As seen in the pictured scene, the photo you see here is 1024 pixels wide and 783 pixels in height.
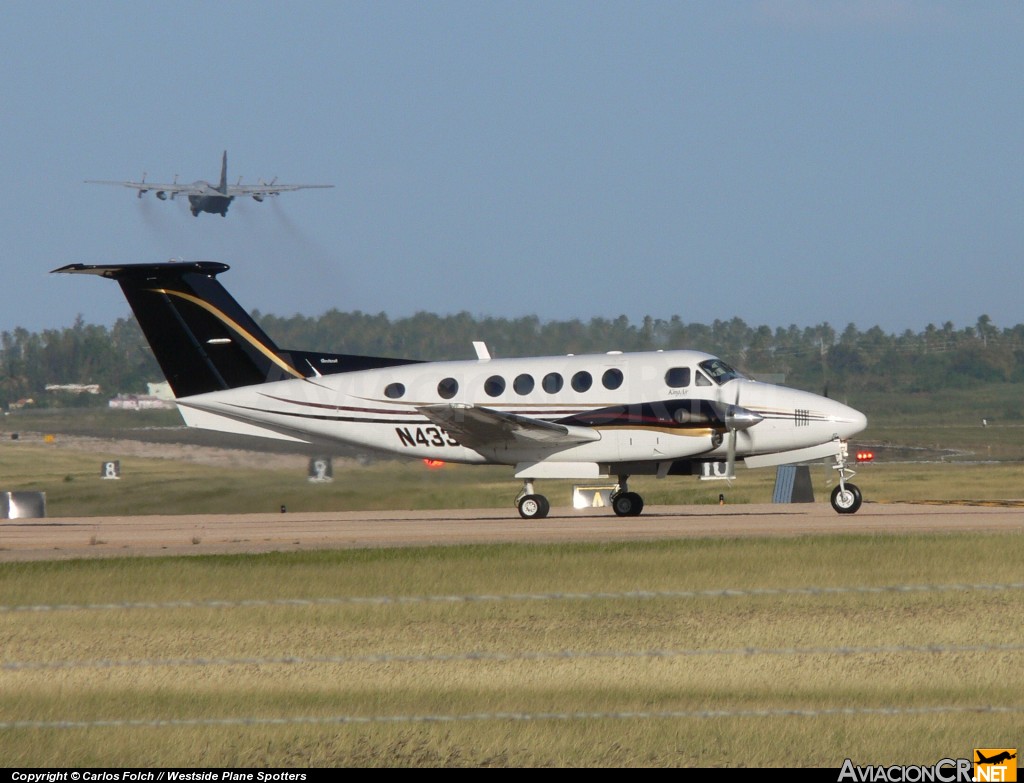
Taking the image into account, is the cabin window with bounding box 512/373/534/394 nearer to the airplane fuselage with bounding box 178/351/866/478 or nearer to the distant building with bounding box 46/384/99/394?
the airplane fuselage with bounding box 178/351/866/478

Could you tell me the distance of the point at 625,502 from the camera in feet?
92.1

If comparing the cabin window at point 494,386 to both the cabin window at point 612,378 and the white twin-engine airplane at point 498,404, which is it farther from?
the cabin window at point 612,378

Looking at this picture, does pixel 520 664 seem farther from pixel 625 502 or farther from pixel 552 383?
pixel 625 502

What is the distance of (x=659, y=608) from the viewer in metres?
14.1

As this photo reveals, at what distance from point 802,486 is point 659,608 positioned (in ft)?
68.1

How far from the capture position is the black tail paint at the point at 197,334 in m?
28.6

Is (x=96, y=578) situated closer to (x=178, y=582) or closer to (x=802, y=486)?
(x=178, y=582)

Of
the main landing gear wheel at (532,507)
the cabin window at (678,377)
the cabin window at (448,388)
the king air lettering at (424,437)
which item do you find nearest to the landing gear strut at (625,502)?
the main landing gear wheel at (532,507)

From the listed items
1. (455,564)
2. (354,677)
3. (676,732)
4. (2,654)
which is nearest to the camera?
(676,732)

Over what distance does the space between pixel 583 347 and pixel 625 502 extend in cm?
608

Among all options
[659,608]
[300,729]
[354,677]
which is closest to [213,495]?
[659,608]

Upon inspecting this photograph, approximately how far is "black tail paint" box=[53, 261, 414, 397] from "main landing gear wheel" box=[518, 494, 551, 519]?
4.17 metres

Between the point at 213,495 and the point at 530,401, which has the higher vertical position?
the point at 530,401

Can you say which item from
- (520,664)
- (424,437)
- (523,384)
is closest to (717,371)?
(523,384)
